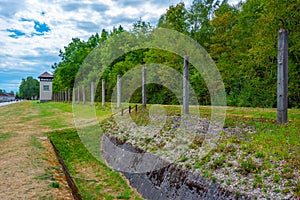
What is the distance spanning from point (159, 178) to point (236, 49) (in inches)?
593

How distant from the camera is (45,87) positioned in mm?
60875

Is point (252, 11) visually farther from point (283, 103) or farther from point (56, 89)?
point (56, 89)

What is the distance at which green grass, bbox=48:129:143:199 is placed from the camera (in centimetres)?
573

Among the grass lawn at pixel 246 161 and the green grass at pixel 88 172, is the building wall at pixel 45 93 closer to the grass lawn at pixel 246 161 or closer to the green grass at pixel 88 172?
the green grass at pixel 88 172

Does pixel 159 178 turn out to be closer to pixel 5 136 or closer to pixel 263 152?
pixel 263 152

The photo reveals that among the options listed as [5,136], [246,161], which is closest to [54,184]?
[246,161]

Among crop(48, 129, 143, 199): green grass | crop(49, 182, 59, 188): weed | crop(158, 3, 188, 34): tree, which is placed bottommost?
crop(48, 129, 143, 199): green grass

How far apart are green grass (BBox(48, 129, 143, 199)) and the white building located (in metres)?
49.5

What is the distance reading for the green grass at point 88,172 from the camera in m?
5.73

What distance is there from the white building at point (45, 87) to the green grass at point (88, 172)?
49.5m

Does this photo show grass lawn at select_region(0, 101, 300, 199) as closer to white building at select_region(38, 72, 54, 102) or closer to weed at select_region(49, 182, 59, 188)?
weed at select_region(49, 182, 59, 188)

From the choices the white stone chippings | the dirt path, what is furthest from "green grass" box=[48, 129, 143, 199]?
the white stone chippings

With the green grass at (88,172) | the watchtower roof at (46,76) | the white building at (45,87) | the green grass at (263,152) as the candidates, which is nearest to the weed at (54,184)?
the green grass at (88,172)

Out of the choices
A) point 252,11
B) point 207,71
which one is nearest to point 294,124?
point 207,71
